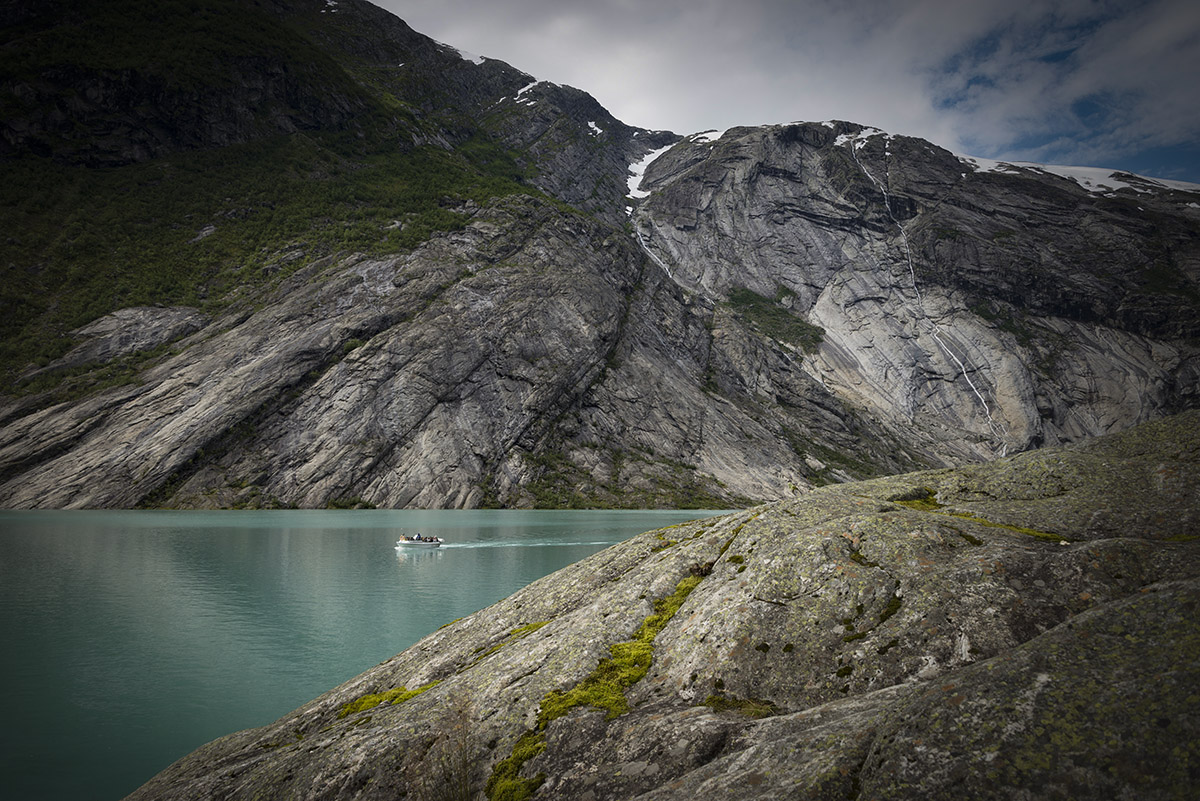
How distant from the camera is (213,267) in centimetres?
14850

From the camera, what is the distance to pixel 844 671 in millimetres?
9258

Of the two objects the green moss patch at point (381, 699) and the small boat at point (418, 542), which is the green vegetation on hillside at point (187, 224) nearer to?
the small boat at point (418, 542)

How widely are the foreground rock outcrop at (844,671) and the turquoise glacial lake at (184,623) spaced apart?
34.5ft

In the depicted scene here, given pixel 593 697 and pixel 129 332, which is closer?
pixel 593 697

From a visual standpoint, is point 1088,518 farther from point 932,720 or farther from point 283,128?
point 283,128

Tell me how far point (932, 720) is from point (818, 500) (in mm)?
9727

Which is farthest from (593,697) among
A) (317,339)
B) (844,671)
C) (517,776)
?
(317,339)

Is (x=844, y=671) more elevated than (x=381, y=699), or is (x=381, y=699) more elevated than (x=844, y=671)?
(x=844, y=671)

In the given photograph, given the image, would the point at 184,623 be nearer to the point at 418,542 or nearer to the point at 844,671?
the point at 418,542

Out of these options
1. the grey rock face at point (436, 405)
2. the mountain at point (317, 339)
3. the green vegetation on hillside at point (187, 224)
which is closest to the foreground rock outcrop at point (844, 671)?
the grey rock face at point (436, 405)

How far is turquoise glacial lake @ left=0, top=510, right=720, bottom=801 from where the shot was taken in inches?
859

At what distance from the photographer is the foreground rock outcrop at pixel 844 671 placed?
5652 mm

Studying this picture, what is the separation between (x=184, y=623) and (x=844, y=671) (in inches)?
1625

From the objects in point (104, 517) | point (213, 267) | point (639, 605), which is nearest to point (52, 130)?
point (213, 267)
